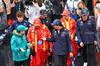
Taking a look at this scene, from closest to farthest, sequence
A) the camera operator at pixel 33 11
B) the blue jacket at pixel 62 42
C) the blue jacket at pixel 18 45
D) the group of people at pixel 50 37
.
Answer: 1. the blue jacket at pixel 18 45
2. the group of people at pixel 50 37
3. the blue jacket at pixel 62 42
4. the camera operator at pixel 33 11

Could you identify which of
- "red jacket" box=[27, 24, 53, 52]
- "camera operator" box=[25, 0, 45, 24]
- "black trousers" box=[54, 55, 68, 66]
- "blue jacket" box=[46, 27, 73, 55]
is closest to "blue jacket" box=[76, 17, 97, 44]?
"blue jacket" box=[46, 27, 73, 55]

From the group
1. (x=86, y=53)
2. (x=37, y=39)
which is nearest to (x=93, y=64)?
(x=86, y=53)

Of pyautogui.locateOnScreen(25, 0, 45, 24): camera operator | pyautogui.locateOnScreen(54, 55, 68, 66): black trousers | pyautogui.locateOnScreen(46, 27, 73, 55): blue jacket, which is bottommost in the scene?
pyautogui.locateOnScreen(54, 55, 68, 66): black trousers

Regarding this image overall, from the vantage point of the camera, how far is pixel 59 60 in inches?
278

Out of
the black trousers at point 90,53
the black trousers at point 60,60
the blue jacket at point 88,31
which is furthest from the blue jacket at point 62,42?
the black trousers at point 90,53

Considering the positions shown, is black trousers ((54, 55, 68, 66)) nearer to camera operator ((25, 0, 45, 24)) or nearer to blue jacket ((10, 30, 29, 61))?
blue jacket ((10, 30, 29, 61))

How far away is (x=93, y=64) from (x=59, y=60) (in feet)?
4.40

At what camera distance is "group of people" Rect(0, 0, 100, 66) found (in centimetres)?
680

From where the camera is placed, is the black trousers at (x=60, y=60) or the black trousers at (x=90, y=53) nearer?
the black trousers at (x=60, y=60)

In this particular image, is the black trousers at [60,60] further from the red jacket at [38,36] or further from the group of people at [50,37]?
the red jacket at [38,36]

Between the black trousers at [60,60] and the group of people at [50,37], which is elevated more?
the group of people at [50,37]

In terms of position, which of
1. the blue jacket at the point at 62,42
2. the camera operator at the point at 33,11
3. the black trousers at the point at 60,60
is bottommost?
the black trousers at the point at 60,60

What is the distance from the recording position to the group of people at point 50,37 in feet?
22.3

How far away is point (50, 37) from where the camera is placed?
7656 millimetres
